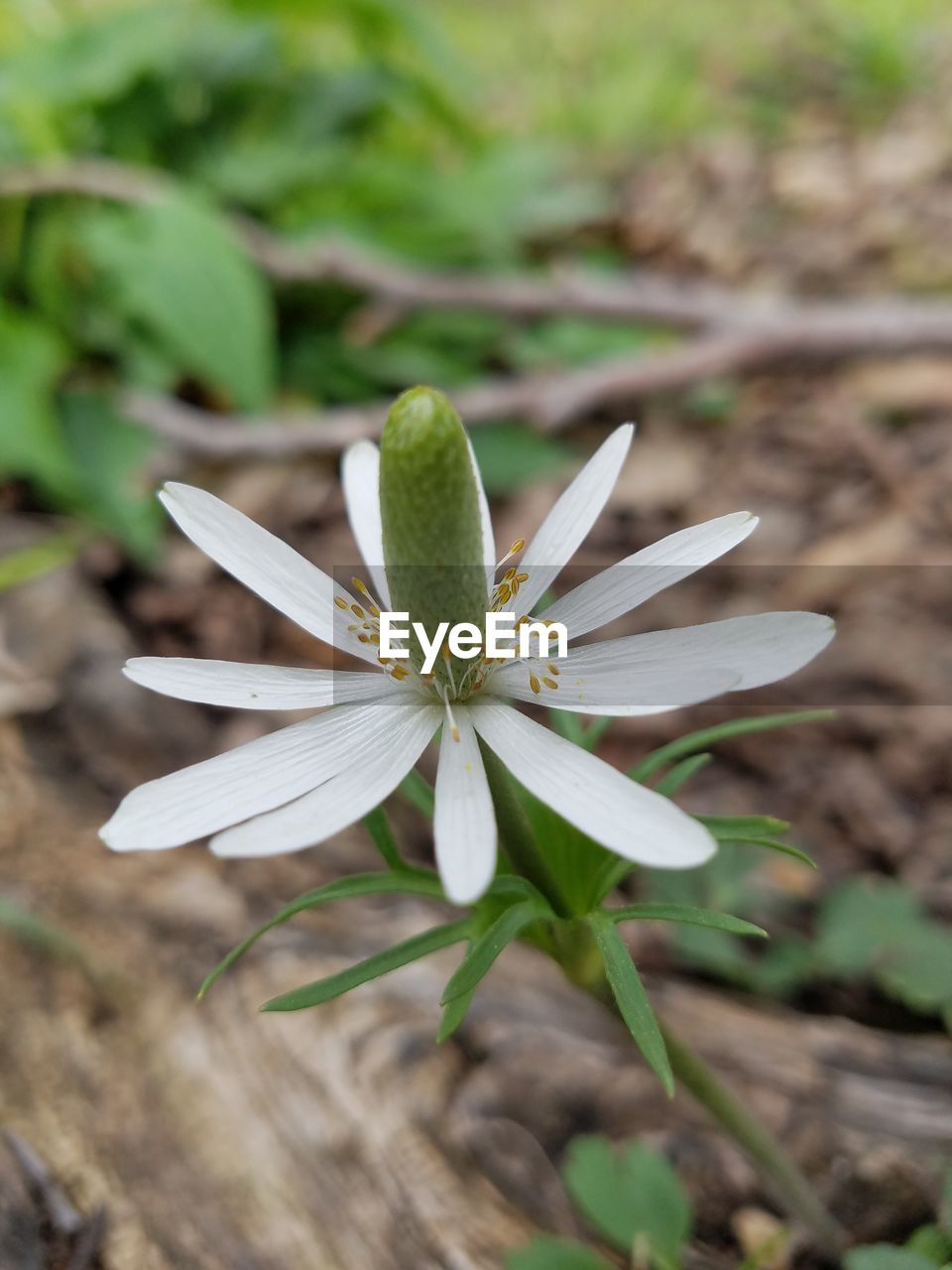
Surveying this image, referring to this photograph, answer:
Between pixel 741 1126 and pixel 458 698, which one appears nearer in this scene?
pixel 458 698

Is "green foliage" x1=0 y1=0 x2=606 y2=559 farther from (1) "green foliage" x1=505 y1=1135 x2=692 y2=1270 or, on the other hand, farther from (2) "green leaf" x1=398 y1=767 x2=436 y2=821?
(1) "green foliage" x1=505 y1=1135 x2=692 y2=1270

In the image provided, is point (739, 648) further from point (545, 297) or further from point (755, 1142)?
point (545, 297)

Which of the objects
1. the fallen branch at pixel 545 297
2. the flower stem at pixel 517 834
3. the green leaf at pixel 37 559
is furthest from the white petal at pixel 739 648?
the fallen branch at pixel 545 297

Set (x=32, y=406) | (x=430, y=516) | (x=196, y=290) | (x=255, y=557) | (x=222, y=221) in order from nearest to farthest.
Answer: (x=430, y=516), (x=255, y=557), (x=32, y=406), (x=196, y=290), (x=222, y=221)

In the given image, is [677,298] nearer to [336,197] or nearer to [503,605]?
[336,197]

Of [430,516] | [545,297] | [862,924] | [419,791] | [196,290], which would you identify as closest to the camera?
[430,516]

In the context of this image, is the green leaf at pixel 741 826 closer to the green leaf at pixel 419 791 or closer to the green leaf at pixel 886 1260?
the green leaf at pixel 419 791

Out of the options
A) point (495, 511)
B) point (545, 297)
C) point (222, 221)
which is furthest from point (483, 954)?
point (222, 221)
